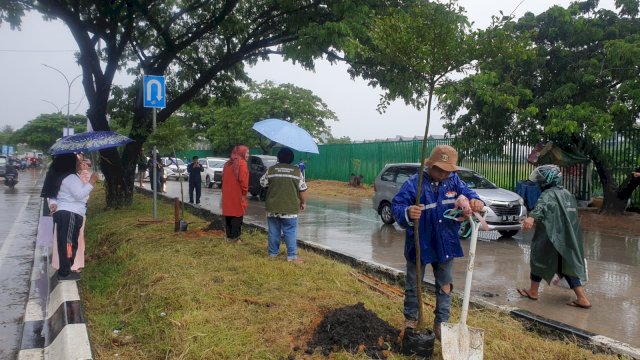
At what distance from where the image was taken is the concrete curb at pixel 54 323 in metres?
4.39

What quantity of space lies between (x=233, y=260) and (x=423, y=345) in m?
3.60

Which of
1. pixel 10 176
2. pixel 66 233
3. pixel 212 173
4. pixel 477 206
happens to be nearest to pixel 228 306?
pixel 477 206

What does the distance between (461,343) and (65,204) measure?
519 centimetres

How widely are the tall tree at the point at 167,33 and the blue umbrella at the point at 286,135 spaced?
11.9 feet

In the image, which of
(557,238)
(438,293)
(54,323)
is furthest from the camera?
(557,238)

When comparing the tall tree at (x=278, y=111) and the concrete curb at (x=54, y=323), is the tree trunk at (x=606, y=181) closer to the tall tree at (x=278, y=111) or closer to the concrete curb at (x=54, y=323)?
the concrete curb at (x=54, y=323)

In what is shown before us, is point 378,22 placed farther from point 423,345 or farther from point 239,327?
point 239,327

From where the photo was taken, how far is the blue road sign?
9969 millimetres

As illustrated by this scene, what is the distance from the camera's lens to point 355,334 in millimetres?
4082

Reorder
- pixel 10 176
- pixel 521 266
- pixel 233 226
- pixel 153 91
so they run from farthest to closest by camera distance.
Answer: pixel 10 176, pixel 153 91, pixel 233 226, pixel 521 266

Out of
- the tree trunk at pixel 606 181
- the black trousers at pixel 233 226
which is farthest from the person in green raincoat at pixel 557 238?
the tree trunk at pixel 606 181

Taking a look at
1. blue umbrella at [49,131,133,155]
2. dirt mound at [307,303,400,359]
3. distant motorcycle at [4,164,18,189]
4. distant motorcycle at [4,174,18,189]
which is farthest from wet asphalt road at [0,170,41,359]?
distant motorcycle at [4,174,18,189]

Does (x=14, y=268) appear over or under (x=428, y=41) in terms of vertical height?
under

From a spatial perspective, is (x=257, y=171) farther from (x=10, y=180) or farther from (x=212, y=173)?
(x=10, y=180)
